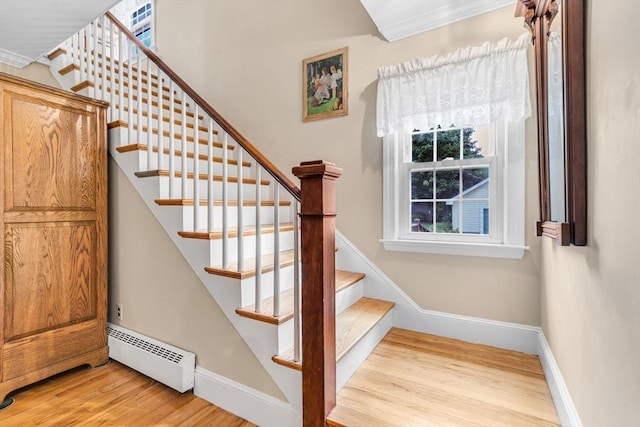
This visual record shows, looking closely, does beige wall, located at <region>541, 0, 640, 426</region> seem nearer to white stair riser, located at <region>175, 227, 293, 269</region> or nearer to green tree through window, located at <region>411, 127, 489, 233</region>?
green tree through window, located at <region>411, 127, 489, 233</region>

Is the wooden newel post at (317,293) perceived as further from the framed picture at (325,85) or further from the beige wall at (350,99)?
the framed picture at (325,85)

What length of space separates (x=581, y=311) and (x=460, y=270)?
0.97 m

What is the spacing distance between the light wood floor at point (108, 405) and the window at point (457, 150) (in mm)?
1644

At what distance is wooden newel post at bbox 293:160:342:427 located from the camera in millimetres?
1354

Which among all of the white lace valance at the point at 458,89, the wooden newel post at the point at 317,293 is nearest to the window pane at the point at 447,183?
the white lace valance at the point at 458,89

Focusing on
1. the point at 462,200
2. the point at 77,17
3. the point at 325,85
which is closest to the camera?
the point at 77,17

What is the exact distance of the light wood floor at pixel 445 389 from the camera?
1.37m

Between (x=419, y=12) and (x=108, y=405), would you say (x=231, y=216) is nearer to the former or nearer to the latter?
(x=108, y=405)

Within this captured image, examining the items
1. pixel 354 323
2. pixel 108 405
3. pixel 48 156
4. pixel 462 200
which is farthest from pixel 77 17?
pixel 462 200

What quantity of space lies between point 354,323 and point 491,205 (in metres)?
1.24

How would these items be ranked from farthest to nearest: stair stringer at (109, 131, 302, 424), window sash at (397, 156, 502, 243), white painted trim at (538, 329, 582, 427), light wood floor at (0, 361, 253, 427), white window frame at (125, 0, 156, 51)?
1. white window frame at (125, 0, 156, 51)
2. window sash at (397, 156, 502, 243)
3. light wood floor at (0, 361, 253, 427)
4. stair stringer at (109, 131, 302, 424)
5. white painted trim at (538, 329, 582, 427)

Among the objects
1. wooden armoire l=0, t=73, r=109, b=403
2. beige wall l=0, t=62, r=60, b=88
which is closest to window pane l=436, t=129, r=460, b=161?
wooden armoire l=0, t=73, r=109, b=403

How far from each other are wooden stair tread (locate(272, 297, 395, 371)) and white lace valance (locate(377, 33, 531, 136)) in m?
1.29

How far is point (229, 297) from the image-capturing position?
1.68 metres
